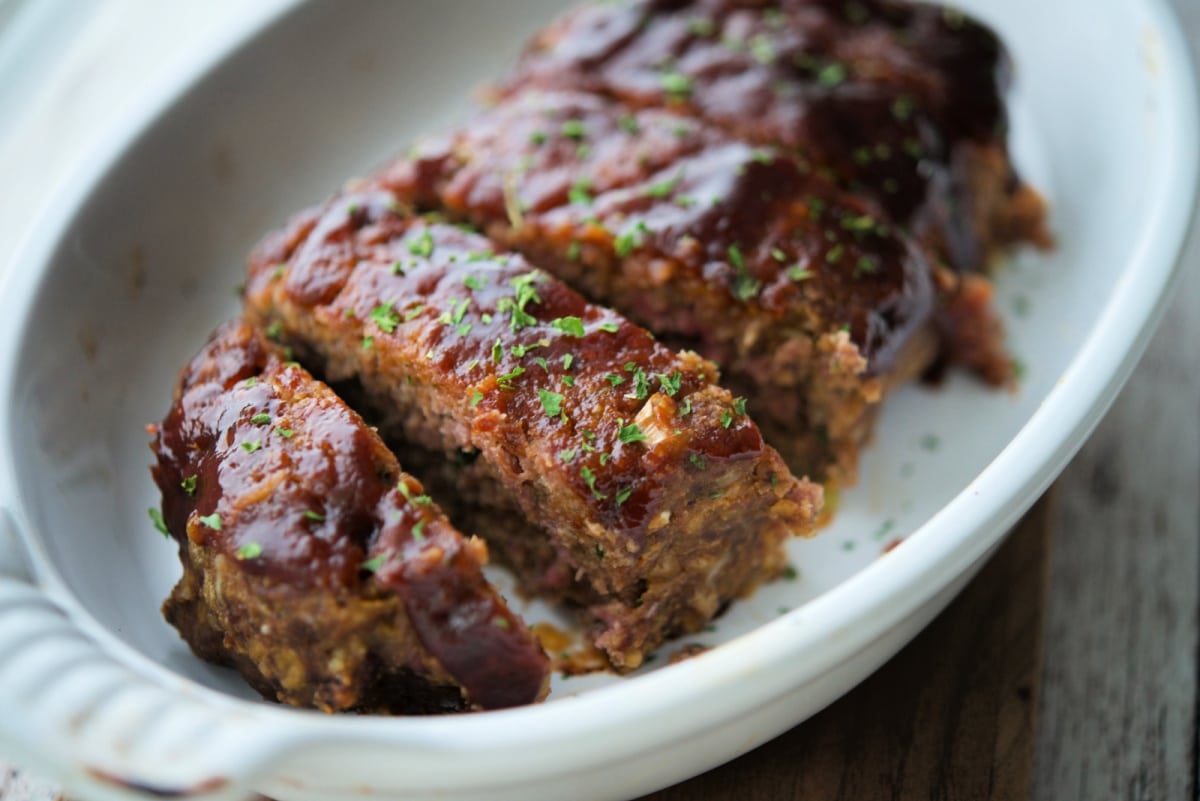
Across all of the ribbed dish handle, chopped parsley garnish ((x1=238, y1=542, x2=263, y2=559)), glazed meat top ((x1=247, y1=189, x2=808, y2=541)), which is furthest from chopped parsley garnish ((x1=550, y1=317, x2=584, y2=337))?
the ribbed dish handle

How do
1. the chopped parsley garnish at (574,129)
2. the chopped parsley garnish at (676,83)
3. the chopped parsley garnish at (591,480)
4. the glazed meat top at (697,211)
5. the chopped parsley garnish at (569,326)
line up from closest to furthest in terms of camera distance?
the chopped parsley garnish at (591,480) → the chopped parsley garnish at (569,326) → the glazed meat top at (697,211) → the chopped parsley garnish at (574,129) → the chopped parsley garnish at (676,83)

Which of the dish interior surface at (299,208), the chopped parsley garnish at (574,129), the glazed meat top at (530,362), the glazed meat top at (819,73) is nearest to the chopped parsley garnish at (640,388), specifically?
the glazed meat top at (530,362)

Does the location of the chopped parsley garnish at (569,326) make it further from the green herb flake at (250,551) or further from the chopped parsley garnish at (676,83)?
the chopped parsley garnish at (676,83)

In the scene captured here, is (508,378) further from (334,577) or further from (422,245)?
(334,577)

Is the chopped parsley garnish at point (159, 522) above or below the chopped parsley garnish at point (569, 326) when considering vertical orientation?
above

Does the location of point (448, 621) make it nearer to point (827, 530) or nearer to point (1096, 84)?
point (827, 530)

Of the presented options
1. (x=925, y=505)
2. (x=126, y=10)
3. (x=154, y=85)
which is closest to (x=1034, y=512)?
(x=925, y=505)
